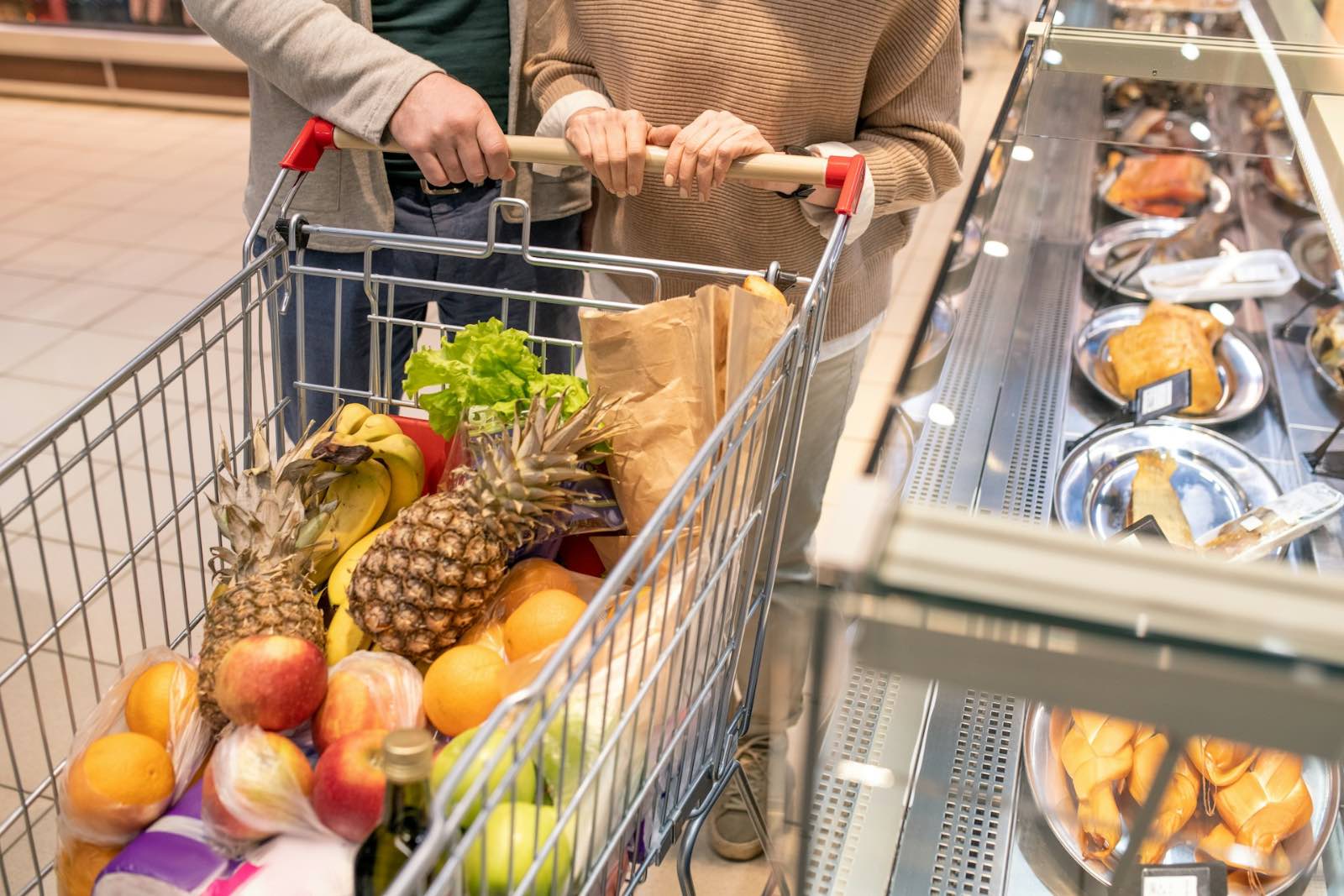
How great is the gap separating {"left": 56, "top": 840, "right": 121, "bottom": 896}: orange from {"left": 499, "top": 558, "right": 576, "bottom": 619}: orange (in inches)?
15.4

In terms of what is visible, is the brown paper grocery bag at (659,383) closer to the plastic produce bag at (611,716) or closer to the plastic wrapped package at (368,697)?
the plastic produce bag at (611,716)

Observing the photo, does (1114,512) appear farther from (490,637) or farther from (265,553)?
(265,553)

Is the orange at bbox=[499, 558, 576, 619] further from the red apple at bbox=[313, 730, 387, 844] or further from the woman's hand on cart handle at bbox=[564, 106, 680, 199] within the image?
the woman's hand on cart handle at bbox=[564, 106, 680, 199]

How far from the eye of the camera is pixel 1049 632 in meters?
0.42

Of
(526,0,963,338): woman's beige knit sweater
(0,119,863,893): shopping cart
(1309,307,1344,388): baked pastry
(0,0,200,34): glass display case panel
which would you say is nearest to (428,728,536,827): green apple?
(0,119,863,893): shopping cart

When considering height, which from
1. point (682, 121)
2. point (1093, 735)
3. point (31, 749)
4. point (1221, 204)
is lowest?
point (31, 749)

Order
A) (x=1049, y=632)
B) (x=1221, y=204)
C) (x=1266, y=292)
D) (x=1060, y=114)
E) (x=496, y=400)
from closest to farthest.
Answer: (x=1049, y=632) → (x=496, y=400) → (x=1060, y=114) → (x=1266, y=292) → (x=1221, y=204)

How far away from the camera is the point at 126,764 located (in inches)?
36.0

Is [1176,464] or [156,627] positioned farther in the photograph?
[156,627]

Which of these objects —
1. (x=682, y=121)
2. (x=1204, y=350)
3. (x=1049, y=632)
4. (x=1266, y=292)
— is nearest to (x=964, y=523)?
(x=1049, y=632)

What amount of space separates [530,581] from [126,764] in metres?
0.38

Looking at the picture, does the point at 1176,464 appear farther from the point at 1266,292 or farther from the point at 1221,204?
the point at 1221,204

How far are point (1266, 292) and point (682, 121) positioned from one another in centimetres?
105

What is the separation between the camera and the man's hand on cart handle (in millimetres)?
1240
